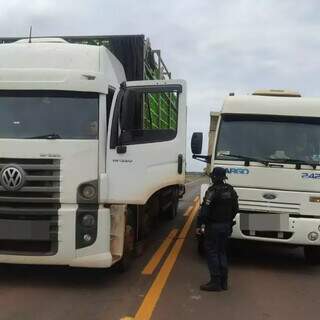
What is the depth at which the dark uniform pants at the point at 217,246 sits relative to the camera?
8.34 meters

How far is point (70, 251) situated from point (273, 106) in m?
4.21

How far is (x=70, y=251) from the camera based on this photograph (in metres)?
7.93

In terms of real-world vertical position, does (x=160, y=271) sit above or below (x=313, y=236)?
below

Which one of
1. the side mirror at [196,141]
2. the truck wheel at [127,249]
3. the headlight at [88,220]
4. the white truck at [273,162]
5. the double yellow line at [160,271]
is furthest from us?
the side mirror at [196,141]

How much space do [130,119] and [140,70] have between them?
1888 mm

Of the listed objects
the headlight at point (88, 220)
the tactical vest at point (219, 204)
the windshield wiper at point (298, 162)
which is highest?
the windshield wiper at point (298, 162)

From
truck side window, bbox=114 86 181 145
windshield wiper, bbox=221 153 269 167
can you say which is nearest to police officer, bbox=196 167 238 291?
truck side window, bbox=114 86 181 145

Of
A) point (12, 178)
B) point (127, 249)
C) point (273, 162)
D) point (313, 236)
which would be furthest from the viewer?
point (273, 162)

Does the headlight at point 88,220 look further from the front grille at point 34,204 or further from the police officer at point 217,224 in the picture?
the police officer at point 217,224

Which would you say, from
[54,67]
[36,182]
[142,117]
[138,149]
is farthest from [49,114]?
[142,117]

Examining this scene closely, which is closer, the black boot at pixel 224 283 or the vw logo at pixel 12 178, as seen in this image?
the vw logo at pixel 12 178

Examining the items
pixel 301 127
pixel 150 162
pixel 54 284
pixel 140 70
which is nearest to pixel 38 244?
pixel 54 284

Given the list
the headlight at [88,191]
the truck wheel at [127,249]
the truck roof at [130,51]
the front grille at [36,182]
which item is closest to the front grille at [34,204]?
the front grille at [36,182]

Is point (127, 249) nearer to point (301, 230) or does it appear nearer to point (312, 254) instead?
point (301, 230)
